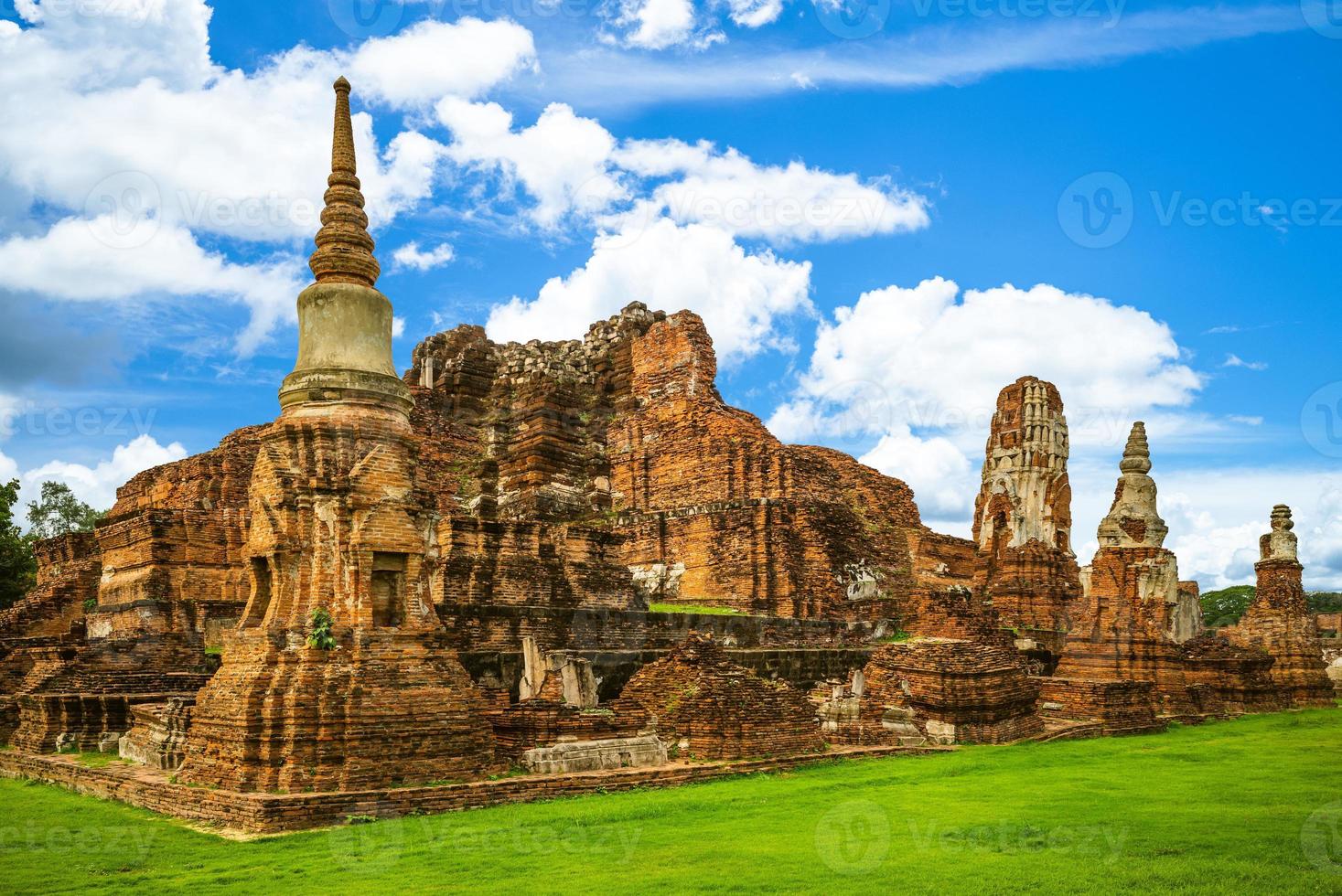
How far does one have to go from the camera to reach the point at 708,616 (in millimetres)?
19250

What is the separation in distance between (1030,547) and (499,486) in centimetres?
1365

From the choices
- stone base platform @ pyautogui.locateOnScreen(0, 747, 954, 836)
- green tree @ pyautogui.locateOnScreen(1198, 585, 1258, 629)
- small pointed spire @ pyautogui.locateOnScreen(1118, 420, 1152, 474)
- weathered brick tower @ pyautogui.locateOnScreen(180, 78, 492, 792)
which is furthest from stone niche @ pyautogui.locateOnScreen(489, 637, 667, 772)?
green tree @ pyautogui.locateOnScreen(1198, 585, 1258, 629)

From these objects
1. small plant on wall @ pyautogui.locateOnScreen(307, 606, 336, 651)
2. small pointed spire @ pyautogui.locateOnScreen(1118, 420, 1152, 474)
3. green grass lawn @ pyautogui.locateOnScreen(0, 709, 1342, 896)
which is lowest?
green grass lawn @ pyautogui.locateOnScreen(0, 709, 1342, 896)

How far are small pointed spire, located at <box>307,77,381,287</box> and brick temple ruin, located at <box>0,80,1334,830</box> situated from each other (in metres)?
0.03

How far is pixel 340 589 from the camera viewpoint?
10828mm

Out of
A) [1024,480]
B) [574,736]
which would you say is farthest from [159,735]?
[1024,480]

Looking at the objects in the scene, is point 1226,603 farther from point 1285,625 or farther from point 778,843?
point 778,843

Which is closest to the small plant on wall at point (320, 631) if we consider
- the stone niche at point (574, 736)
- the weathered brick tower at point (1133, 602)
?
the stone niche at point (574, 736)

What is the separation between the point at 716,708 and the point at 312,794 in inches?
194

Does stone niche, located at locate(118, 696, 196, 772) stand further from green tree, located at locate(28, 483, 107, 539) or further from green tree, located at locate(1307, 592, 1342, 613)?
green tree, located at locate(1307, 592, 1342, 613)

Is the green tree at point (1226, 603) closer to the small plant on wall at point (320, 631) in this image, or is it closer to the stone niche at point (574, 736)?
the stone niche at point (574, 736)

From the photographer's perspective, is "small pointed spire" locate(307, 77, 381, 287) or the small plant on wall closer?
the small plant on wall

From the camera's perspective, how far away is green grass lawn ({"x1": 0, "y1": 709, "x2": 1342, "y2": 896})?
7.31m

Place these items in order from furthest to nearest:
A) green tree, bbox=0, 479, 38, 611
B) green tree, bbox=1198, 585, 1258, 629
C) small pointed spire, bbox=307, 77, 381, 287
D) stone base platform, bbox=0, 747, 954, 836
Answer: green tree, bbox=1198, 585, 1258, 629, green tree, bbox=0, 479, 38, 611, small pointed spire, bbox=307, 77, 381, 287, stone base platform, bbox=0, 747, 954, 836
